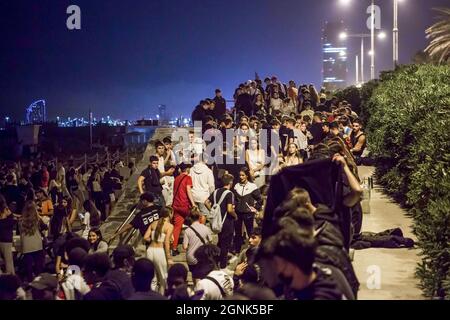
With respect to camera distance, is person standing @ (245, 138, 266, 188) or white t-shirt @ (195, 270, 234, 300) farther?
person standing @ (245, 138, 266, 188)

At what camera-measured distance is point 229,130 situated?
13891 millimetres

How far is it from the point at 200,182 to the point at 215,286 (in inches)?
203

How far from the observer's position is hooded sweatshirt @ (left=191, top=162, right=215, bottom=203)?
1154 cm

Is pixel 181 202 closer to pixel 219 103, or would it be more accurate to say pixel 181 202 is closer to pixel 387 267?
pixel 387 267

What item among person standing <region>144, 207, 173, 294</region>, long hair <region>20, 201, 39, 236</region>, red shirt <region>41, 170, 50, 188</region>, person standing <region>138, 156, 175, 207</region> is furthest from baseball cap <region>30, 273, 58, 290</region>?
red shirt <region>41, 170, 50, 188</region>

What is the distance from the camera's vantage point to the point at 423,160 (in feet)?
33.4

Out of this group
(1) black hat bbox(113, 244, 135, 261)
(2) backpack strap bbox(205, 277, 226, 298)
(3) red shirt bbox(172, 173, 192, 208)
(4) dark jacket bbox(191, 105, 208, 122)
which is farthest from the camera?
(4) dark jacket bbox(191, 105, 208, 122)

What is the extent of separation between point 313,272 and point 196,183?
25.7 ft

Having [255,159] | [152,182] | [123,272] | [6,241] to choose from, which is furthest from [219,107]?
[123,272]

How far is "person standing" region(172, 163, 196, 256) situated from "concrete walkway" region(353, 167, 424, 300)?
10.2 ft

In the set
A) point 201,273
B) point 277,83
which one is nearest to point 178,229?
point 201,273

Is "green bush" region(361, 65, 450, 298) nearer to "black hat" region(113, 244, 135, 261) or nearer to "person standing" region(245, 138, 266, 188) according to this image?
"person standing" region(245, 138, 266, 188)

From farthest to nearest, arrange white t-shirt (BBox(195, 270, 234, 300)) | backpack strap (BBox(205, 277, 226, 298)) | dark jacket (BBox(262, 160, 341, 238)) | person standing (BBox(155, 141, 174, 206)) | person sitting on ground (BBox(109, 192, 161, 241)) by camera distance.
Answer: person standing (BBox(155, 141, 174, 206)) < person sitting on ground (BBox(109, 192, 161, 241)) < backpack strap (BBox(205, 277, 226, 298)) < white t-shirt (BBox(195, 270, 234, 300)) < dark jacket (BBox(262, 160, 341, 238))
